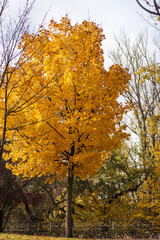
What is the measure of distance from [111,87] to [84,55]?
58.9 inches

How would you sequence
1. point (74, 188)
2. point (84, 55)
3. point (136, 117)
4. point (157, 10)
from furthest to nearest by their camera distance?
point (136, 117)
point (74, 188)
point (84, 55)
point (157, 10)

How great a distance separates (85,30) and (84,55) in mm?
1140

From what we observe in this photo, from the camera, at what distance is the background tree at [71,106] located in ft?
26.8

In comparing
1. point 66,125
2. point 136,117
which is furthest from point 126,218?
point 66,125

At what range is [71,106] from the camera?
28.6ft

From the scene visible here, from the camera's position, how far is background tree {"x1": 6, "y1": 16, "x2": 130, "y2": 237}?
321 inches

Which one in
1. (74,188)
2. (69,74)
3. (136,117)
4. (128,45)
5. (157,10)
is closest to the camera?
(157,10)

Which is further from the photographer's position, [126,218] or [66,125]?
Answer: [126,218]

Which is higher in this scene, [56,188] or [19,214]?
[56,188]

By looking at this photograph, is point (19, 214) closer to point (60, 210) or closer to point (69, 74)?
point (60, 210)

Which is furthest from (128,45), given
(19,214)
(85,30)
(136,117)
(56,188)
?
(19,214)

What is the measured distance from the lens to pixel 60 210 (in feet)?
55.7

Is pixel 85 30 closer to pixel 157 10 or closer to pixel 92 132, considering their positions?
pixel 92 132

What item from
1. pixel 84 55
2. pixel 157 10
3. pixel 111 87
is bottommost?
pixel 157 10
